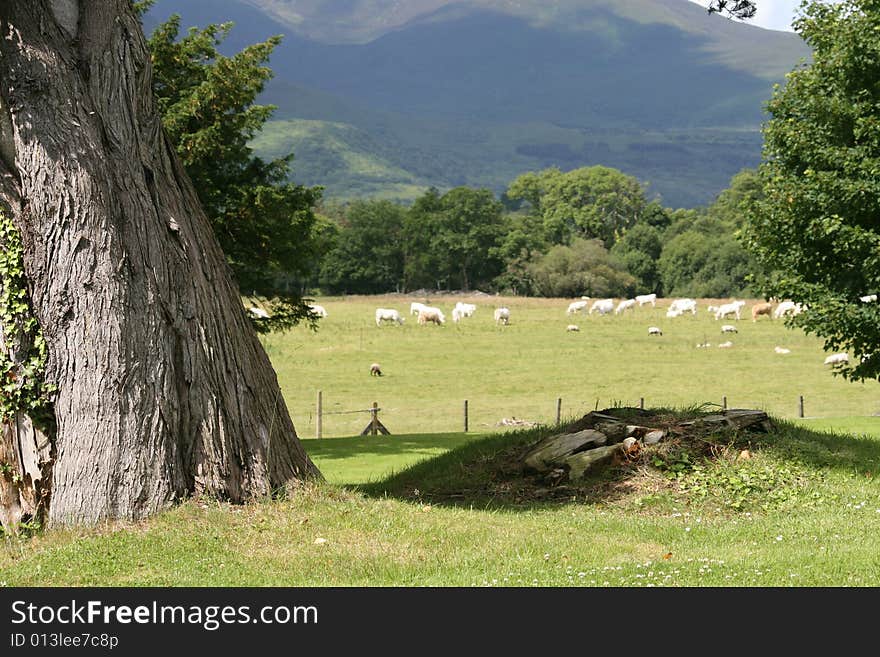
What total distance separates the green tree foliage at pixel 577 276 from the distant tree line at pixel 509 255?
0.39ft

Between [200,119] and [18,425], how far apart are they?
534 inches

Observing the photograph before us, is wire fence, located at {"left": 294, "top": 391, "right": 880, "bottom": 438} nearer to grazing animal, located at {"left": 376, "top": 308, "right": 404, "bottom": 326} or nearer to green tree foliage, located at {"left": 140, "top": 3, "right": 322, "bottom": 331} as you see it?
green tree foliage, located at {"left": 140, "top": 3, "right": 322, "bottom": 331}

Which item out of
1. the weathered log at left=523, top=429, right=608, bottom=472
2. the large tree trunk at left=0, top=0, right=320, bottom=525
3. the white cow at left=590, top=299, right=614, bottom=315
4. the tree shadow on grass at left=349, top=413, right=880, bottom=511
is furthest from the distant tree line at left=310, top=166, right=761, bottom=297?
the large tree trunk at left=0, top=0, right=320, bottom=525

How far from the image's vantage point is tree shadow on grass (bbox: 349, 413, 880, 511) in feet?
43.5

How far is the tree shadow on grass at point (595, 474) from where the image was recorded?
13.3 metres

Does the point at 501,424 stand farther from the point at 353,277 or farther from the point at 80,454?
the point at 353,277

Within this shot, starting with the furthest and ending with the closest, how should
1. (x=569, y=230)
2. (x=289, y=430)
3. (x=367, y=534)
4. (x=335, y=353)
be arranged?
(x=569, y=230) < (x=335, y=353) < (x=289, y=430) < (x=367, y=534)

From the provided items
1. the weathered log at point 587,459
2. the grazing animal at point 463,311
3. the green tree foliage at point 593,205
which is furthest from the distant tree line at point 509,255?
the weathered log at point 587,459

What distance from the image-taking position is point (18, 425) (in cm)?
988

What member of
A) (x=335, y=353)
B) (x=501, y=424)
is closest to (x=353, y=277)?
(x=335, y=353)

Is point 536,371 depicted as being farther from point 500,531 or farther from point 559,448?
point 500,531

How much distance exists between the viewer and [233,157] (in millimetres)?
22547

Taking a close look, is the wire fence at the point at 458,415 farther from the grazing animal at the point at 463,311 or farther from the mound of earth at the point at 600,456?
the grazing animal at the point at 463,311

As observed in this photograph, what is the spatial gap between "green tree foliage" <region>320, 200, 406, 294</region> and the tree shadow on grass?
4296 inches
